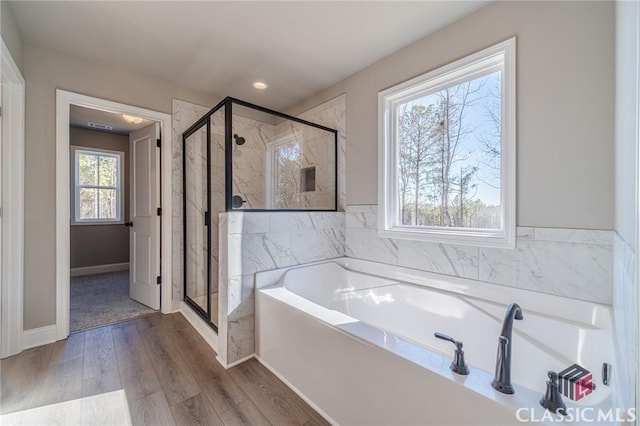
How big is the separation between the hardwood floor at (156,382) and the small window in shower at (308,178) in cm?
175

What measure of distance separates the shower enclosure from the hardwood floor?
0.44 m

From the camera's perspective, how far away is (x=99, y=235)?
466 cm

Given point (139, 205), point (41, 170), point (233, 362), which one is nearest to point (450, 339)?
point (233, 362)

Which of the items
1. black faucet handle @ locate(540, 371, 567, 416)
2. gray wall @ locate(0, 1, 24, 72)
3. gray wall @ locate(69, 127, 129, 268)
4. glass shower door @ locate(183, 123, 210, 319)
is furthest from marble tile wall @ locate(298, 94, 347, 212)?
gray wall @ locate(69, 127, 129, 268)

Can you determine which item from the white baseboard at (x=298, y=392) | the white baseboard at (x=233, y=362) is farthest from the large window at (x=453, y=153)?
the white baseboard at (x=233, y=362)

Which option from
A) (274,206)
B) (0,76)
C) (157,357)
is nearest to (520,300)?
(274,206)

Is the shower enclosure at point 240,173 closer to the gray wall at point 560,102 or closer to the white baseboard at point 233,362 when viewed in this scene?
the white baseboard at point 233,362

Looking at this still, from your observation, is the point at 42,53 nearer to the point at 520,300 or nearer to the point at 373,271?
the point at 373,271

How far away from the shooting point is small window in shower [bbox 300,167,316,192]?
2.95 m

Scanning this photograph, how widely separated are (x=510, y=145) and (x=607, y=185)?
1.69 ft

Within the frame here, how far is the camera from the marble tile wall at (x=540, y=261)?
1403 millimetres

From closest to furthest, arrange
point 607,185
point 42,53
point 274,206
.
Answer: point 607,185 < point 42,53 < point 274,206

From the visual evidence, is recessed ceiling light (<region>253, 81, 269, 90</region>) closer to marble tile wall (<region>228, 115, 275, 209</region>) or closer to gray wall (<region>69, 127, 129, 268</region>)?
marble tile wall (<region>228, 115, 275, 209</region>)

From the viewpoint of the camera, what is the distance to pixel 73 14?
6.19 feet
